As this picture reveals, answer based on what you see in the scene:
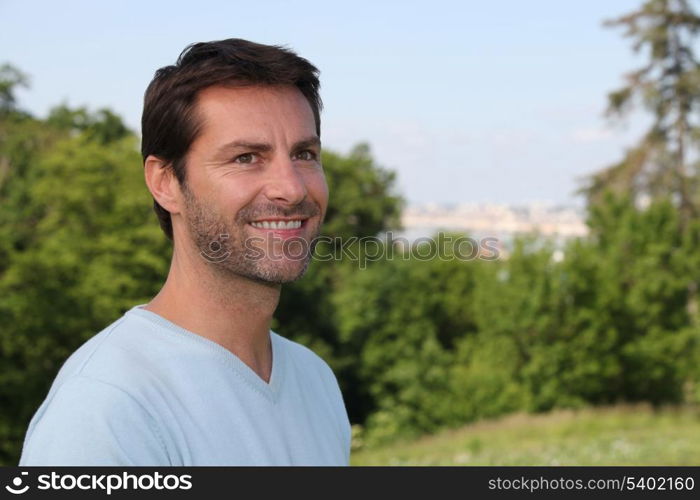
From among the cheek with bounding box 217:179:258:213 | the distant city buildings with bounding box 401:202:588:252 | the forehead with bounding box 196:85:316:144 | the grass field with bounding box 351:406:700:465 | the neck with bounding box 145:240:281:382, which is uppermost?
the distant city buildings with bounding box 401:202:588:252

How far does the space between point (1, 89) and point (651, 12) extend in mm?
25822

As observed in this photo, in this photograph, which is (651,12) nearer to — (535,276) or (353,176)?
(535,276)

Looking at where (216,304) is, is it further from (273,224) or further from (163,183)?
(163,183)

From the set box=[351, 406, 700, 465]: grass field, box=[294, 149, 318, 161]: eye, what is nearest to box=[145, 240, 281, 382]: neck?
box=[294, 149, 318, 161]: eye

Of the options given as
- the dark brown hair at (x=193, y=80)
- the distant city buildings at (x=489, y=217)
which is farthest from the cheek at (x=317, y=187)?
the distant city buildings at (x=489, y=217)

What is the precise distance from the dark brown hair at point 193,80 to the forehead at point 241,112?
0.02m

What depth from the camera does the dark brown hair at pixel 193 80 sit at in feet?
7.76

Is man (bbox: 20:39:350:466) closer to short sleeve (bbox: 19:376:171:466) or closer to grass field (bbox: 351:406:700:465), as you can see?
short sleeve (bbox: 19:376:171:466)

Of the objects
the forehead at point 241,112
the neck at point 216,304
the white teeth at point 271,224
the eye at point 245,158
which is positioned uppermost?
the forehead at point 241,112

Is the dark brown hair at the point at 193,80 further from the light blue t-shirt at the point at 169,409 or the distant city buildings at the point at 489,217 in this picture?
the distant city buildings at the point at 489,217

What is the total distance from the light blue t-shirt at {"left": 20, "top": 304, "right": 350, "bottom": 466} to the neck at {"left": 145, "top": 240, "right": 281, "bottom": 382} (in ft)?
0.20

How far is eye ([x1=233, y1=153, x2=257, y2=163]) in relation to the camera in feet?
7.71

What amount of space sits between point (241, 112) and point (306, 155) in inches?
10.1

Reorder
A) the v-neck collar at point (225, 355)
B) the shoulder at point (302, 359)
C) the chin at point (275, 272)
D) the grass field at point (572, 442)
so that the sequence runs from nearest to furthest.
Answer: the v-neck collar at point (225, 355), the chin at point (275, 272), the shoulder at point (302, 359), the grass field at point (572, 442)
